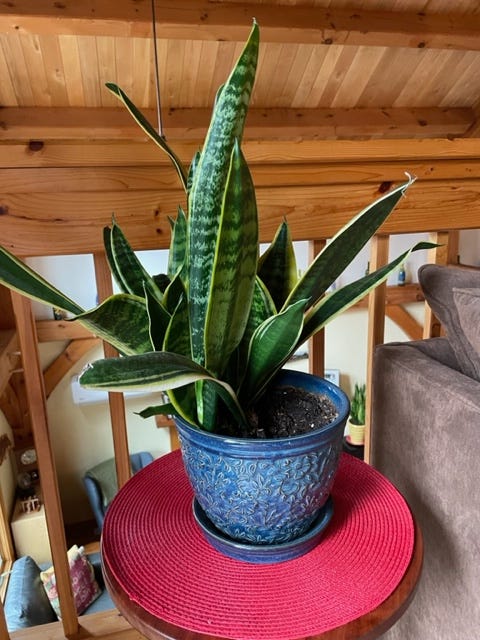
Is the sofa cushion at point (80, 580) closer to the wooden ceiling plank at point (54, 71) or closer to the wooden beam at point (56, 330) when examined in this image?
the wooden beam at point (56, 330)

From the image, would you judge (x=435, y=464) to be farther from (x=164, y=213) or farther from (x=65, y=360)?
(x=65, y=360)

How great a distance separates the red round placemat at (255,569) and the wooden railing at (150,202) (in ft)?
0.97

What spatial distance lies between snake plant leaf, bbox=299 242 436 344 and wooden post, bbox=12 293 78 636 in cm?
50

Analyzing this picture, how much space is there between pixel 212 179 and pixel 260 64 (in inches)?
118

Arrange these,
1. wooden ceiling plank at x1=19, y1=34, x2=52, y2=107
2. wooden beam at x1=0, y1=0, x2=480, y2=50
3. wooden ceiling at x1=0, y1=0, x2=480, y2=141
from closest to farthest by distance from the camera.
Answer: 1. wooden beam at x1=0, y1=0, x2=480, y2=50
2. wooden ceiling at x1=0, y1=0, x2=480, y2=141
3. wooden ceiling plank at x1=19, y1=34, x2=52, y2=107

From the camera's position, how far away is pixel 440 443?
841mm

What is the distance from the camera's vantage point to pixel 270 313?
2.09ft

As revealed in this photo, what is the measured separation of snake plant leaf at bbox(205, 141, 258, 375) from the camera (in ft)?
1.54

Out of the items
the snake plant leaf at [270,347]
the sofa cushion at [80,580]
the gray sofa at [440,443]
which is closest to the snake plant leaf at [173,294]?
the snake plant leaf at [270,347]

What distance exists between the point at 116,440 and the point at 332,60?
305 centimetres

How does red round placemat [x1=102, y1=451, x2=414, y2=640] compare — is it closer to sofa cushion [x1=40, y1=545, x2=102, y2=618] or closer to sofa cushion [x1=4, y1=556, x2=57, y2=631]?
sofa cushion [x1=4, y1=556, x2=57, y2=631]

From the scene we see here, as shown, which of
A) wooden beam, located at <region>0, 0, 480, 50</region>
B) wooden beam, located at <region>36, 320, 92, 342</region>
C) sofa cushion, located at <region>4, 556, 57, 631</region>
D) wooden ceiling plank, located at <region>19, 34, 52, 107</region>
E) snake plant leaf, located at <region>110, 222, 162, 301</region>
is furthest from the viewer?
wooden beam, located at <region>36, 320, 92, 342</region>

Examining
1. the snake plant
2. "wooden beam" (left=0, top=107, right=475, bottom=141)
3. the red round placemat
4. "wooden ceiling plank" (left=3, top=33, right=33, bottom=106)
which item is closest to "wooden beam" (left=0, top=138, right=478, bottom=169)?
the snake plant

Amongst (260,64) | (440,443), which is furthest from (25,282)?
(260,64)
